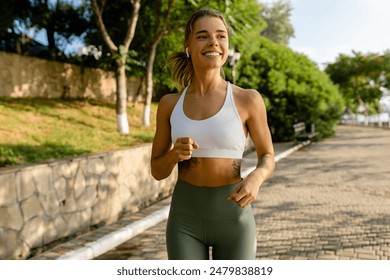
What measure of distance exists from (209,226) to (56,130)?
32.3 feet

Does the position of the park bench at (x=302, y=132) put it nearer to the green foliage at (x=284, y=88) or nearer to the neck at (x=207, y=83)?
the green foliage at (x=284, y=88)

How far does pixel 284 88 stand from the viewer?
24.4 m

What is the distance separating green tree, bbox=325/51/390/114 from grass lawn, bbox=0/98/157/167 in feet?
119

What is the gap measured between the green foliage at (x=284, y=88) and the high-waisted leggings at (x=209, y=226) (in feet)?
73.0

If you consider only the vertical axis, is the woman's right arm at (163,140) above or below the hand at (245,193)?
above

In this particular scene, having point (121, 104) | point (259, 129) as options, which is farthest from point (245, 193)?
point (121, 104)

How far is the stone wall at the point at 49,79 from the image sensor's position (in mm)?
15094

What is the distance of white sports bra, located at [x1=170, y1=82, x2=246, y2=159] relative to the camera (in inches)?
82.0

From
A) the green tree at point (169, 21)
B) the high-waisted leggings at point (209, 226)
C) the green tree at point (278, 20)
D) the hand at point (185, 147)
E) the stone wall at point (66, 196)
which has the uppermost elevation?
the green tree at point (278, 20)

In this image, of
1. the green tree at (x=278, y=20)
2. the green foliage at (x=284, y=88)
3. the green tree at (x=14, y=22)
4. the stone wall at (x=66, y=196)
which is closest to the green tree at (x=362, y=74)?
the green tree at (x=278, y=20)

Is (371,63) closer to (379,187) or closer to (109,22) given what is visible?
(109,22)

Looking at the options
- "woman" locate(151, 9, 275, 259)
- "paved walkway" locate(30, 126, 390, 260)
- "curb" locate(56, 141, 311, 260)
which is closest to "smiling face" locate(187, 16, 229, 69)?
"woman" locate(151, 9, 275, 259)

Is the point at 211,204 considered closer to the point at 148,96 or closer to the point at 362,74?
the point at 148,96

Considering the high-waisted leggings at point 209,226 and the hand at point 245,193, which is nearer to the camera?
the hand at point 245,193
